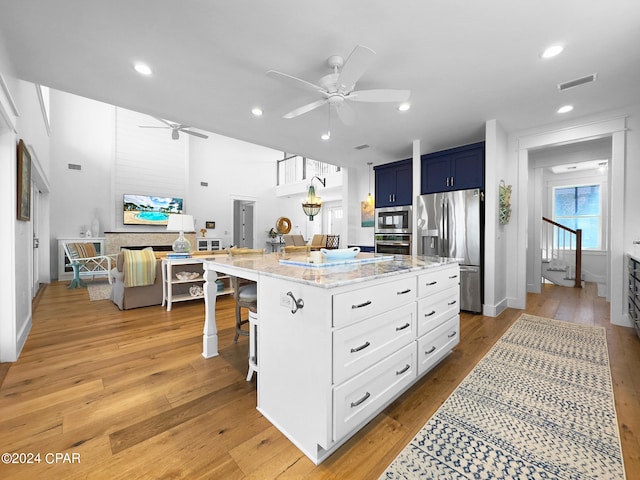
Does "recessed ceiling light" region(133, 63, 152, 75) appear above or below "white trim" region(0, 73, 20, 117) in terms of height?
above

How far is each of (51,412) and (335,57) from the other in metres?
3.20

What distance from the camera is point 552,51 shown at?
2.26 m

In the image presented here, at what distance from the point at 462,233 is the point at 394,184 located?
1.66 meters

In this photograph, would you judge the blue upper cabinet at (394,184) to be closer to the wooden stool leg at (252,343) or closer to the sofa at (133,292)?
the wooden stool leg at (252,343)

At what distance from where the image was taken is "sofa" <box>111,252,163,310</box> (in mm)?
3785

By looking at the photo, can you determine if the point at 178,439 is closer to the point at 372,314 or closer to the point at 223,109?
the point at 372,314

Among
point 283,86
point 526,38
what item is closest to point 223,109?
point 283,86

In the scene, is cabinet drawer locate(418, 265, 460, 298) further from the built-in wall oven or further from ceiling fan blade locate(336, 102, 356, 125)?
the built-in wall oven

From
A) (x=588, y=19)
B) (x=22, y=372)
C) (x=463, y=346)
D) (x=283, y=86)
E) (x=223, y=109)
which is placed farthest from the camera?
→ (x=223, y=109)

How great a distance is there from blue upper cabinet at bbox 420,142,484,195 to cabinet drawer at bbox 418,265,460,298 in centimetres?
220

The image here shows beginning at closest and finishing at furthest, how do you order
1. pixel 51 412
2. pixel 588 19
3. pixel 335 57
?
pixel 51 412
pixel 588 19
pixel 335 57

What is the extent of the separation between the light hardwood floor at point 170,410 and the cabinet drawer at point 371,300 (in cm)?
66

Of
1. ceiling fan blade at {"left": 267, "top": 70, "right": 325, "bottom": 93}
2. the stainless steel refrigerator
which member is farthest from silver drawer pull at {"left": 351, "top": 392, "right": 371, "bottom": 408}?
the stainless steel refrigerator

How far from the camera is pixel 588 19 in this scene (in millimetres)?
1932
